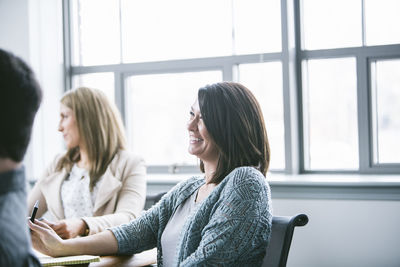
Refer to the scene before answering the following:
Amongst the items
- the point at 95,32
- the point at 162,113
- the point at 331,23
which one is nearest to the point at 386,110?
the point at 331,23

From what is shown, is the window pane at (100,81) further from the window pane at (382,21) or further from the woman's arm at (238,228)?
the woman's arm at (238,228)

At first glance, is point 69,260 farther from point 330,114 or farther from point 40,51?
point 40,51

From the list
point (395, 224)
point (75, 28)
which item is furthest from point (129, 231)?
point (75, 28)

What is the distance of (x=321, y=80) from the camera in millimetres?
3373

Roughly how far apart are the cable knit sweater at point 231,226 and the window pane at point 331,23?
80.4 inches

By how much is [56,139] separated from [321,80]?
6.59 feet

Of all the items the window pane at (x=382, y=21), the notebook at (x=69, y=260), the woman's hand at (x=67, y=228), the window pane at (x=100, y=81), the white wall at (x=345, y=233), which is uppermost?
the window pane at (x=382, y=21)

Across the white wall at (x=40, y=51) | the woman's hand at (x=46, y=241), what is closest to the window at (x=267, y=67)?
Result: the white wall at (x=40, y=51)

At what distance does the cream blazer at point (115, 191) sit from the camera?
7.60ft

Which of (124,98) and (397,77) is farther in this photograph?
(124,98)

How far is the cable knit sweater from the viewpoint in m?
1.43

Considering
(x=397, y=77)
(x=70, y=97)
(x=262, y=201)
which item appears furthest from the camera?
(x=397, y=77)

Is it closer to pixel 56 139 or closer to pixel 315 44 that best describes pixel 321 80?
pixel 315 44

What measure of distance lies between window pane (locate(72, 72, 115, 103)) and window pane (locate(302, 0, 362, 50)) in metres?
1.49
